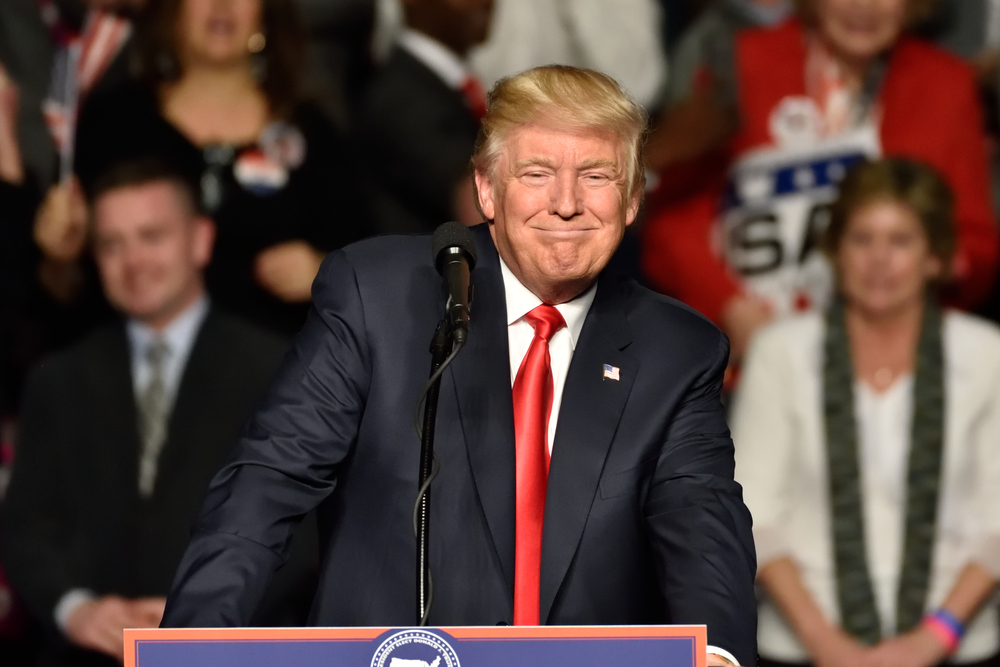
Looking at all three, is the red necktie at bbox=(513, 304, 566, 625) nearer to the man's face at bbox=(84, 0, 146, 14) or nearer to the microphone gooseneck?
the microphone gooseneck

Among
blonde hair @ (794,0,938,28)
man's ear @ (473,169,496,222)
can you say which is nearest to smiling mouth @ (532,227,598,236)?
man's ear @ (473,169,496,222)

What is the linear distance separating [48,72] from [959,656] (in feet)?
9.25

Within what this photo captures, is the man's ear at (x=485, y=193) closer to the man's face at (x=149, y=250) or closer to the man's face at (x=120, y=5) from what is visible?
the man's face at (x=149, y=250)

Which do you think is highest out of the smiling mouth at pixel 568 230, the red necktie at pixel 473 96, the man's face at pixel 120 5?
the man's face at pixel 120 5

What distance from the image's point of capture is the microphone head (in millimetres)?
1608

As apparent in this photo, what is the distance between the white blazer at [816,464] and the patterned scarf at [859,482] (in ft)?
0.08

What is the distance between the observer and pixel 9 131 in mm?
3656

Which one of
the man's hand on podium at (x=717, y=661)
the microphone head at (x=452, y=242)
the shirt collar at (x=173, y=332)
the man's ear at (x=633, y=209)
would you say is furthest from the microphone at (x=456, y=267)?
the shirt collar at (x=173, y=332)

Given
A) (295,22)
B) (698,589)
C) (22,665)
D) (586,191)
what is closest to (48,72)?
(295,22)

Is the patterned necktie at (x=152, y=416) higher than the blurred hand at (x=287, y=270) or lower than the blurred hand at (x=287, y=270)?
lower

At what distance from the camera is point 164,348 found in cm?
354

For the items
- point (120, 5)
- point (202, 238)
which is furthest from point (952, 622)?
point (120, 5)

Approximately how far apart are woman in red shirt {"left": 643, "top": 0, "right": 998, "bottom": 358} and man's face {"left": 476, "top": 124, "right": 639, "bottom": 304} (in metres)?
2.04

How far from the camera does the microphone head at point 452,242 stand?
1608 millimetres
